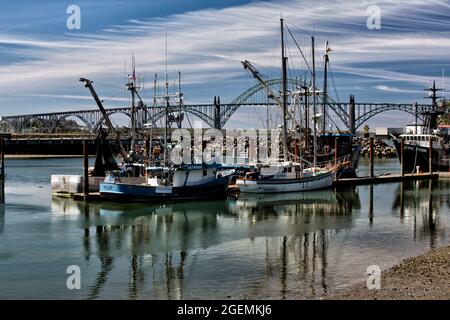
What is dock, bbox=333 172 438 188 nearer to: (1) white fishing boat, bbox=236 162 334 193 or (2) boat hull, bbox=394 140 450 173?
(1) white fishing boat, bbox=236 162 334 193

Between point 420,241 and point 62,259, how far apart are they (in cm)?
1866

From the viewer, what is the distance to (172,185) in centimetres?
5128

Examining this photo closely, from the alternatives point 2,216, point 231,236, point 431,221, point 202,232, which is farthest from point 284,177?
point 2,216

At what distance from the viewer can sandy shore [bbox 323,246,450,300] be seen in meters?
20.2

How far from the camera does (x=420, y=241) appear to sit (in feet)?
111

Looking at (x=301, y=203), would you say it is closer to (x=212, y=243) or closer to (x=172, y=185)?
(x=172, y=185)

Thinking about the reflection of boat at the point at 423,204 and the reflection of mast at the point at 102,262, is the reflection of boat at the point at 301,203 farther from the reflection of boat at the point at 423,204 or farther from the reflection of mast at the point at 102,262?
the reflection of mast at the point at 102,262

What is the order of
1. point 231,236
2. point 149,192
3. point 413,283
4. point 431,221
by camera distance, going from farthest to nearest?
point 149,192 < point 431,221 < point 231,236 < point 413,283

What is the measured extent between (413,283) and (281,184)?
120 feet

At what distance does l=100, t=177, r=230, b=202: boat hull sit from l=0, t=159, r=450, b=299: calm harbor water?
3.14ft

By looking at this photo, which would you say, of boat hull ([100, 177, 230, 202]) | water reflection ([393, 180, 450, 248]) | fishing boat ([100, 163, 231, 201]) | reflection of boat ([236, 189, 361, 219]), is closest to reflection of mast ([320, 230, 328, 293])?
water reflection ([393, 180, 450, 248])

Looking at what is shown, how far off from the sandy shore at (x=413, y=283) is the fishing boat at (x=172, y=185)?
27.3 metres
